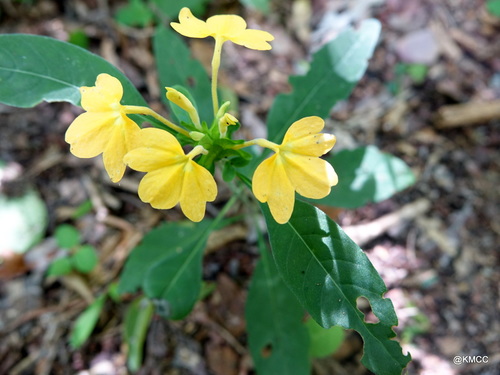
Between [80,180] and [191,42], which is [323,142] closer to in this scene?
[80,180]

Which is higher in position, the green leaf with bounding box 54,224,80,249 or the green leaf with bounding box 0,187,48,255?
the green leaf with bounding box 54,224,80,249

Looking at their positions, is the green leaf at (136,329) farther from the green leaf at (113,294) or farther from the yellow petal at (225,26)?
the yellow petal at (225,26)

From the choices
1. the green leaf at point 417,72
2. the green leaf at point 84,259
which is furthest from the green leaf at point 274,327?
the green leaf at point 417,72

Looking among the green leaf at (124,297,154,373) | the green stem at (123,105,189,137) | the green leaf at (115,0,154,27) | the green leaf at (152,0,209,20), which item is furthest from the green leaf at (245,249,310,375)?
the green leaf at (115,0,154,27)

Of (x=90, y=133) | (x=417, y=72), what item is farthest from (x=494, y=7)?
(x=90, y=133)

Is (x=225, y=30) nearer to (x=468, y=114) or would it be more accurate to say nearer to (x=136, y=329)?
(x=136, y=329)

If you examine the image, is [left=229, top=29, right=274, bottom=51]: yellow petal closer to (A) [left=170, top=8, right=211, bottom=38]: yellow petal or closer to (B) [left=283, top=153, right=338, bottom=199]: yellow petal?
(A) [left=170, top=8, right=211, bottom=38]: yellow petal
